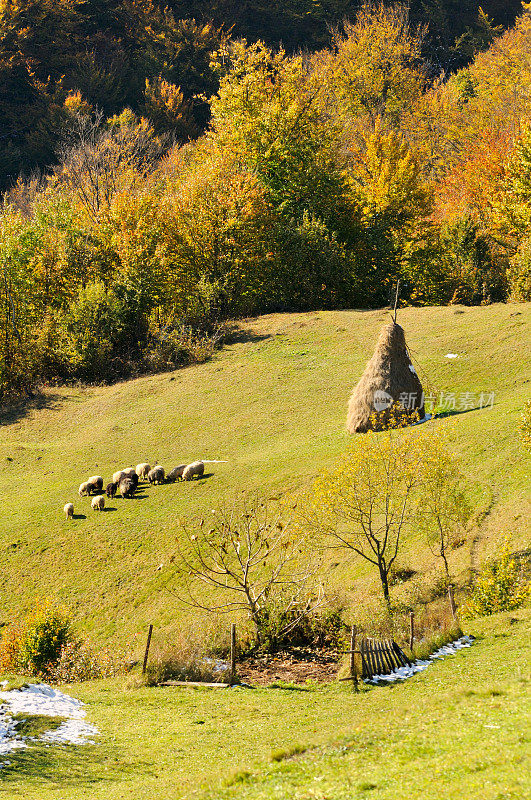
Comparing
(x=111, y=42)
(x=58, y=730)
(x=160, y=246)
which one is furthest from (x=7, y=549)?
(x=111, y=42)

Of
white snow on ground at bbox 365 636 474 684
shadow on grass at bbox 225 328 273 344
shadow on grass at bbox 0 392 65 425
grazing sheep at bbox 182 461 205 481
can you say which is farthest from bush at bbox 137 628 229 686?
shadow on grass at bbox 0 392 65 425

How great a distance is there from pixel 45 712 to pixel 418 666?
9.56 m

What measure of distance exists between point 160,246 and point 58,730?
5007 centimetres

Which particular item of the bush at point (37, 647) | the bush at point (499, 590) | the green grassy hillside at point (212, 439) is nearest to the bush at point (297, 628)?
the green grassy hillside at point (212, 439)

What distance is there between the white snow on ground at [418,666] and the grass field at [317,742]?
37 centimetres

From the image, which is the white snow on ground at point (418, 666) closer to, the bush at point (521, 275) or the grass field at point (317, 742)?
the grass field at point (317, 742)

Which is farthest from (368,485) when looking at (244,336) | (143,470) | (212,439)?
(244,336)

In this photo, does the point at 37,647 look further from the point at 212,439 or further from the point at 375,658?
the point at 212,439

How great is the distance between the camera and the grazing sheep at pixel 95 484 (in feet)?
123

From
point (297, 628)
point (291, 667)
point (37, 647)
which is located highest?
point (297, 628)

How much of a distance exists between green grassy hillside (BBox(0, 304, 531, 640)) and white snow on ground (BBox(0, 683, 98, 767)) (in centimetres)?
648

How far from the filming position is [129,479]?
1437 inches

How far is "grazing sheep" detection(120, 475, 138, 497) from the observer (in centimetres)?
3619

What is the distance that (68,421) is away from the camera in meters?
51.1
